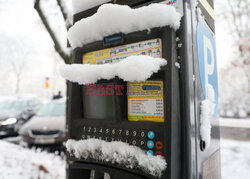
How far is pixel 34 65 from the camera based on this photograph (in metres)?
25.0

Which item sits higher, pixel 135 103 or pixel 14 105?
pixel 135 103

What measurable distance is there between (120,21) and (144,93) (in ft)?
1.44

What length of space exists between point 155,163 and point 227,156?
3.60 meters

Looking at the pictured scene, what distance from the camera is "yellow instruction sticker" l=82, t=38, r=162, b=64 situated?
112 centimetres

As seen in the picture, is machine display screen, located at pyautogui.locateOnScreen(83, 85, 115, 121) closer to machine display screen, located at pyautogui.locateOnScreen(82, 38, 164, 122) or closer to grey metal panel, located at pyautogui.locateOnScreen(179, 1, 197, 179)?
machine display screen, located at pyautogui.locateOnScreen(82, 38, 164, 122)

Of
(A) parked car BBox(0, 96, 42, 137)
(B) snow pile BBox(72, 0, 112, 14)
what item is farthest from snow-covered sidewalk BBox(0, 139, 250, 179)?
(A) parked car BBox(0, 96, 42, 137)

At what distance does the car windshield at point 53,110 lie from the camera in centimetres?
579

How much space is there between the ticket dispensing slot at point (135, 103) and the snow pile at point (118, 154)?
3 centimetres

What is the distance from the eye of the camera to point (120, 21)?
119 cm

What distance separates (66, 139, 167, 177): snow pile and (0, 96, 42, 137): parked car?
6495 mm

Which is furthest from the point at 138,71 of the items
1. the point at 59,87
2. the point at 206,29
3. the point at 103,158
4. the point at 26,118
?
the point at 59,87

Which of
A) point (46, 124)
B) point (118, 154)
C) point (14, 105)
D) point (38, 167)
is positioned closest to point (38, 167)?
point (38, 167)

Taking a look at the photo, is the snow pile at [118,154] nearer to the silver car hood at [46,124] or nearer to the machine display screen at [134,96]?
the machine display screen at [134,96]

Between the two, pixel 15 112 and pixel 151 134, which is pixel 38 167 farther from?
pixel 15 112
